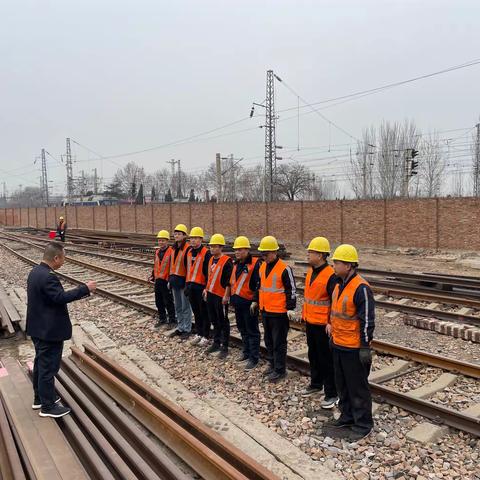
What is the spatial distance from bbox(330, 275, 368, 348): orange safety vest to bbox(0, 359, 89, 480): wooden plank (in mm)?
2793

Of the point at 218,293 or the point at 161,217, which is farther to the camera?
the point at 161,217

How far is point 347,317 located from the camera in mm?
4875

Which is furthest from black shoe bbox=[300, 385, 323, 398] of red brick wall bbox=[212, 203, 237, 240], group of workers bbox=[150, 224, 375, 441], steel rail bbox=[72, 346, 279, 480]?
red brick wall bbox=[212, 203, 237, 240]

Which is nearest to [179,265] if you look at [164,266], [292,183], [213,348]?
[164,266]

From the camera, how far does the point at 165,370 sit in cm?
723

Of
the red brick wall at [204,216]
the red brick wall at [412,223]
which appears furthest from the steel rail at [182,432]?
the red brick wall at [204,216]

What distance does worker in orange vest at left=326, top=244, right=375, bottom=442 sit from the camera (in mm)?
4789

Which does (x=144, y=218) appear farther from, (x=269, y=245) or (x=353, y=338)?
(x=353, y=338)

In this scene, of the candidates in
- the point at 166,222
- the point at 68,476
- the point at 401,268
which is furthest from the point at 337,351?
the point at 166,222

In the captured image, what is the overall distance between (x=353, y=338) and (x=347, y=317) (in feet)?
0.77

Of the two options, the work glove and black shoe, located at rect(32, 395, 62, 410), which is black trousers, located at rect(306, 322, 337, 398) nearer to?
the work glove

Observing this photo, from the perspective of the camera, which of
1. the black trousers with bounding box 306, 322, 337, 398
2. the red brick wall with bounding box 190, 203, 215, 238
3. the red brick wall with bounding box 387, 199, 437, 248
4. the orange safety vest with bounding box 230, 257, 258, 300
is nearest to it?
the black trousers with bounding box 306, 322, 337, 398

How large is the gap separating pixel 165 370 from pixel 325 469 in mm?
3483

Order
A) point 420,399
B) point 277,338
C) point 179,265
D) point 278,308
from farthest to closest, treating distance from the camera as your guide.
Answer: point 179,265
point 277,338
point 278,308
point 420,399
